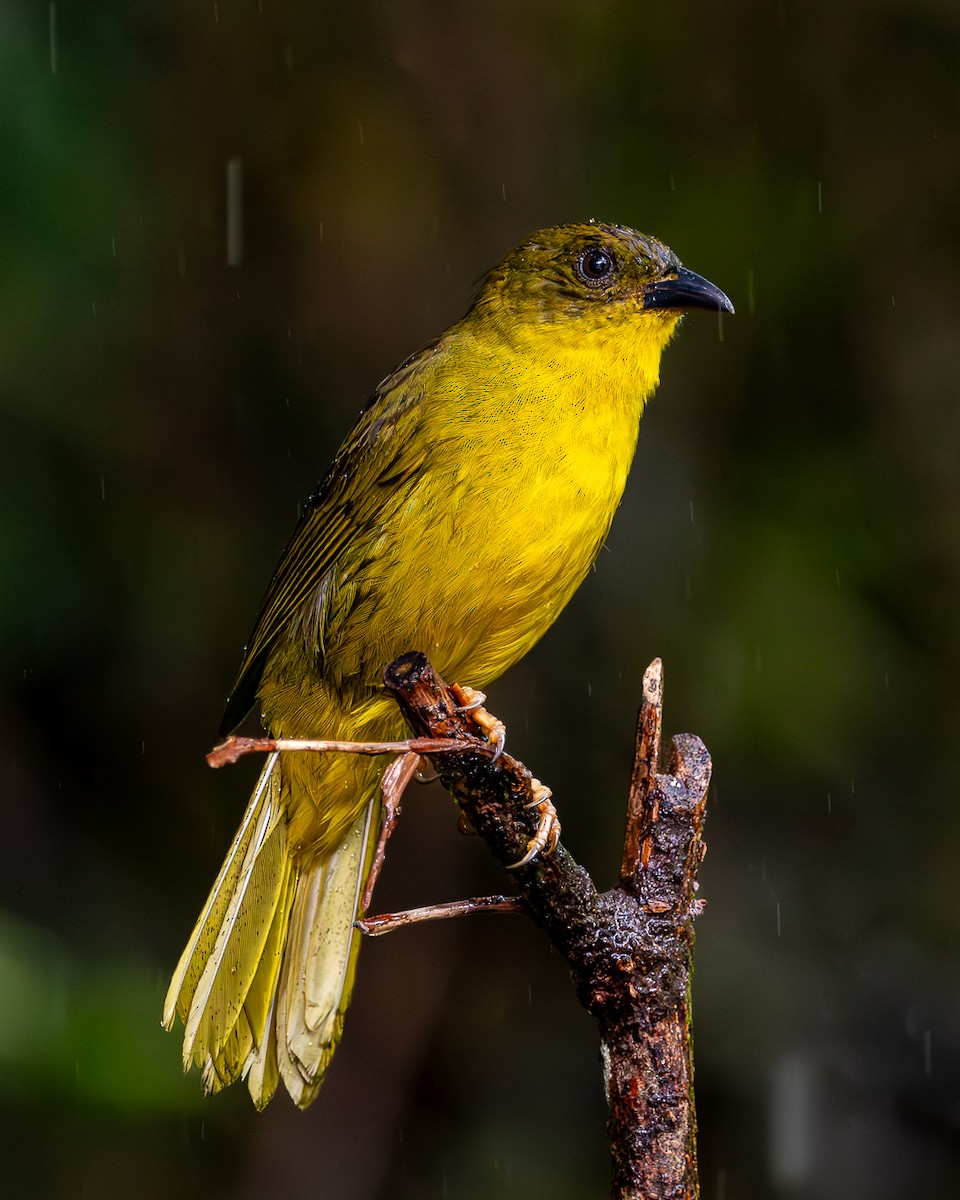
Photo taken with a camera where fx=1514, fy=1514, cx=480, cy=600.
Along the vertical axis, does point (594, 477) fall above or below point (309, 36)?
below

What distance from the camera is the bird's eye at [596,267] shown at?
341cm

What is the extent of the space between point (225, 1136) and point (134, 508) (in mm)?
1957

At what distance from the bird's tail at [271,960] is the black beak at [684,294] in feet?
4.33

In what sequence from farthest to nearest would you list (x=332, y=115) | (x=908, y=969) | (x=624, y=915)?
(x=332, y=115) < (x=908, y=969) < (x=624, y=915)

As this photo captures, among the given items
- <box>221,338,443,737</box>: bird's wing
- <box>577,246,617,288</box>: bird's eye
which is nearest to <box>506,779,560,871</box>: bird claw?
<box>221,338,443,737</box>: bird's wing

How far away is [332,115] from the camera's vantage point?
16.9ft

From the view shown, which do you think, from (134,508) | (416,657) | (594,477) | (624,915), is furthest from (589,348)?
(134,508)

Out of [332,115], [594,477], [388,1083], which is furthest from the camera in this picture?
[332,115]

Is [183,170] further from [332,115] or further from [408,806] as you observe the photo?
[408,806]

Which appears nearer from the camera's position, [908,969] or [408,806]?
[908,969]

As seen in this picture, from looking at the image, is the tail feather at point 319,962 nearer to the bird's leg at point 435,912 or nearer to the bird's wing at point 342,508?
the bird's wing at point 342,508

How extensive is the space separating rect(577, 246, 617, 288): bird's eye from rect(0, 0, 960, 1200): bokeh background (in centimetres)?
114

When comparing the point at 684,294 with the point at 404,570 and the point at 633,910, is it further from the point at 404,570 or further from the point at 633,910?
the point at 633,910

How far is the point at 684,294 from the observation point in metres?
3.33
